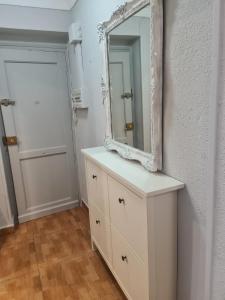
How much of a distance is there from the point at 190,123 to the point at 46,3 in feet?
6.96

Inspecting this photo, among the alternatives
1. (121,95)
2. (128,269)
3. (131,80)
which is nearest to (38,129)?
(121,95)

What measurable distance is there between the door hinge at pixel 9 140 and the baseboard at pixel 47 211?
0.89 metres

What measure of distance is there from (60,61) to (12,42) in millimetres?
537

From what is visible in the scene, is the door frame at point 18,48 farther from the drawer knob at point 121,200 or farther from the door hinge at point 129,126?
the drawer knob at point 121,200

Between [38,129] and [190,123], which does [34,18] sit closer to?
[38,129]

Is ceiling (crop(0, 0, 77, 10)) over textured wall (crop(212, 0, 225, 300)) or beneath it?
over

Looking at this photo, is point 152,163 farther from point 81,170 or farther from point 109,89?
point 81,170

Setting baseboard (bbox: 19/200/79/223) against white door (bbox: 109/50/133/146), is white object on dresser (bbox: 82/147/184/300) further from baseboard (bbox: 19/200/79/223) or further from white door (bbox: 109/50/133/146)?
baseboard (bbox: 19/200/79/223)

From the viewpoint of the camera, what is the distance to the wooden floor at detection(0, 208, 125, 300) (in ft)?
5.45

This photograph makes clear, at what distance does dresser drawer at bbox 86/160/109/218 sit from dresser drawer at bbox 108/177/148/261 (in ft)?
0.29

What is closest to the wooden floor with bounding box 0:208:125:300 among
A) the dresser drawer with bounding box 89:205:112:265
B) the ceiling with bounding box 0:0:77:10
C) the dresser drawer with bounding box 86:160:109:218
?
the dresser drawer with bounding box 89:205:112:265

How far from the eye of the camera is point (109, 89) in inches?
68.0

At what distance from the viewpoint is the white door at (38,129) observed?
2.50m

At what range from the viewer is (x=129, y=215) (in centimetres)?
123
